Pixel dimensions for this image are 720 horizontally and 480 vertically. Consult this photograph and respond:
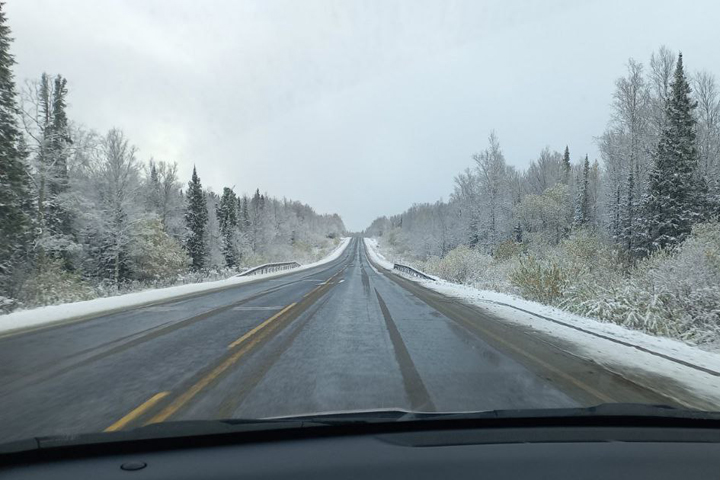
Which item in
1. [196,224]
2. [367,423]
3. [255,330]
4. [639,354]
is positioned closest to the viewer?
[367,423]

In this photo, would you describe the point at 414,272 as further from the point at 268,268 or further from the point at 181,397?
the point at 181,397

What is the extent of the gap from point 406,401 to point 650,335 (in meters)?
7.06

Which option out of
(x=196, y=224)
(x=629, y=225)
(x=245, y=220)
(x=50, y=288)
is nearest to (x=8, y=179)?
(x=50, y=288)

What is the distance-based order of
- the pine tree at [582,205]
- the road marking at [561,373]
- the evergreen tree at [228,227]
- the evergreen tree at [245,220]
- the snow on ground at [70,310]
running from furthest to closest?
1. the evergreen tree at [245,220]
2. the evergreen tree at [228,227]
3. the pine tree at [582,205]
4. the snow on ground at [70,310]
5. the road marking at [561,373]

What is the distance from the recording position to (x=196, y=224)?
173 feet

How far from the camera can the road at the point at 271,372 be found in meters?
4.55

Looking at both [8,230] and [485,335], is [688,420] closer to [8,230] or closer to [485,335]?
[485,335]

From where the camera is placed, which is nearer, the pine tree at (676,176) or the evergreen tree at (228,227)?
the pine tree at (676,176)

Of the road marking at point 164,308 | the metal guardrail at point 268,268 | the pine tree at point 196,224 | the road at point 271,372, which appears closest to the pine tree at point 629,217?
the metal guardrail at point 268,268

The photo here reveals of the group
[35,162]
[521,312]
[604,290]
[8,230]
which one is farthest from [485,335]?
[35,162]

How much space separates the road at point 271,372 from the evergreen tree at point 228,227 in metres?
57.7

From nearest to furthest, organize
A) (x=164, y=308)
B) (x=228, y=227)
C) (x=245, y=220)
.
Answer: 1. (x=164, y=308)
2. (x=228, y=227)
3. (x=245, y=220)

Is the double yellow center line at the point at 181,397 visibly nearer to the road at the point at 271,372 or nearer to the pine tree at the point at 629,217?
the road at the point at 271,372

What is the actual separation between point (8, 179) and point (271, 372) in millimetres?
19938
